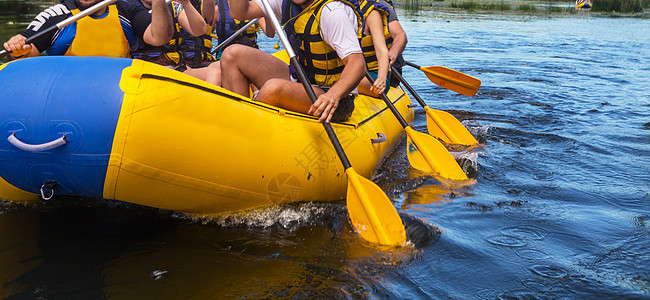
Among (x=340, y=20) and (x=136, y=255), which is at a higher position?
(x=340, y=20)

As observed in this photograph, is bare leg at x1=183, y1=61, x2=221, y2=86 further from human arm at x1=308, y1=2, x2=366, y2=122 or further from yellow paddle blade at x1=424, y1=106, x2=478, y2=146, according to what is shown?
yellow paddle blade at x1=424, y1=106, x2=478, y2=146

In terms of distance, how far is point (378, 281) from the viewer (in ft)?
8.31

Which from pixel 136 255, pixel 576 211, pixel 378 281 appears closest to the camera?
pixel 378 281

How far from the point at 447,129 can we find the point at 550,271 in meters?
2.36

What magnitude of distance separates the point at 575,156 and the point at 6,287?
409 centimetres

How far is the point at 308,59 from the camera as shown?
322cm

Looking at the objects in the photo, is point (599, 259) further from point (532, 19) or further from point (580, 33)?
point (532, 19)

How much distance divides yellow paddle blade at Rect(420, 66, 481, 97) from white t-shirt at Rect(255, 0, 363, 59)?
2.65 meters

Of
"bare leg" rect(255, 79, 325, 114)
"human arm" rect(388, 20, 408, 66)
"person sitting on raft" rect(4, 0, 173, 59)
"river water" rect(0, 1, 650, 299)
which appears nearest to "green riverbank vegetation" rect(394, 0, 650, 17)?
"human arm" rect(388, 20, 408, 66)

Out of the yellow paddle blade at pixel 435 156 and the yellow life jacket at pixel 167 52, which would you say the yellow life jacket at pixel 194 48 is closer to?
the yellow life jacket at pixel 167 52

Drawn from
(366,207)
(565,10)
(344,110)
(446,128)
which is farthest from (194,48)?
(565,10)

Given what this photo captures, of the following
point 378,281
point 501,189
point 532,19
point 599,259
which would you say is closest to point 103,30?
point 378,281

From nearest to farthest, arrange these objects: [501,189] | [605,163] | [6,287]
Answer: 1. [6,287]
2. [501,189]
3. [605,163]

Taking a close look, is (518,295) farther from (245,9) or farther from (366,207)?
(245,9)
